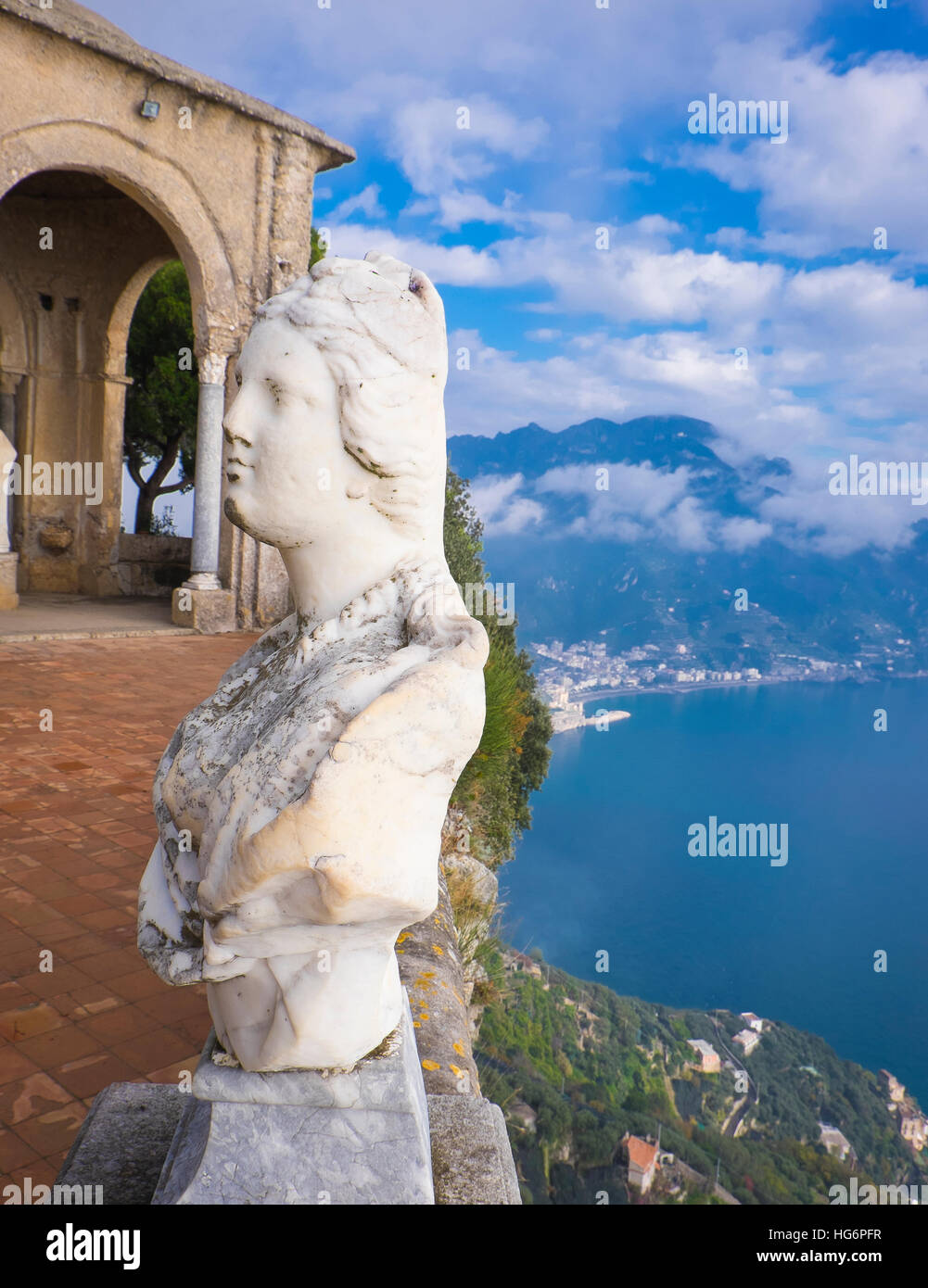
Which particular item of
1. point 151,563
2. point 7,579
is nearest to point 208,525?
point 7,579

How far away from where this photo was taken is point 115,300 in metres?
12.8

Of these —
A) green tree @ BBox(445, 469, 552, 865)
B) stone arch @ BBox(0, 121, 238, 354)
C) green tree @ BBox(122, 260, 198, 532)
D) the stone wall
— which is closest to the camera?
green tree @ BBox(445, 469, 552, 865)

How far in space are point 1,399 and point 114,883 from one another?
36.3ft

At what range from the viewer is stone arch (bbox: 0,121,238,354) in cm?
863

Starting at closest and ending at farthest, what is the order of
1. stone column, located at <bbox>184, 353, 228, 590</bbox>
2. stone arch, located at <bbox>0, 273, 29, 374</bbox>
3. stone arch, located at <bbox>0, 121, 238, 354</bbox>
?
stone arch, located at <bbox>0, 121, 238, 354</bbox> → stone column, located at <bbox>184, 353, 228, 590</bbox> → stone arch, located at <bbox>0, 273, 29, 374</bbox>

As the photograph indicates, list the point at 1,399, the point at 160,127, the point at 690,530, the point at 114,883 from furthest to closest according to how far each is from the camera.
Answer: the point at 690,530, the point at 1,399, the point at 160,127, the point at 114,883

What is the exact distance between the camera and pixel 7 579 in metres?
10.2

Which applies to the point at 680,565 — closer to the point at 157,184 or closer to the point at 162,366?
the point at 162,366

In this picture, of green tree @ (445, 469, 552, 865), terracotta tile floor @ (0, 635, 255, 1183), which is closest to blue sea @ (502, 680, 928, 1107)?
green tree @ (445, 469, 552, 865)

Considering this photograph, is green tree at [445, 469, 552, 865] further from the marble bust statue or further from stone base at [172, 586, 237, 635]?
stone base at [172, 586, 237, 635]

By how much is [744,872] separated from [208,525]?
26175 millimetres

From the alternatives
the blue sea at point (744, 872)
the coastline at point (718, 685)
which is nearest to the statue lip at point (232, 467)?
the blue sea at point (744, 872)

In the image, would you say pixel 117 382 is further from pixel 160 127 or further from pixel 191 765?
pixel 191 765
